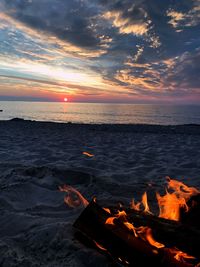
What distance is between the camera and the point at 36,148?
9.85 m

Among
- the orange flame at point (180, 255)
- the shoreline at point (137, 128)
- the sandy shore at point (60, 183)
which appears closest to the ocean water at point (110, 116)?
the shoreline at point (137, 128)

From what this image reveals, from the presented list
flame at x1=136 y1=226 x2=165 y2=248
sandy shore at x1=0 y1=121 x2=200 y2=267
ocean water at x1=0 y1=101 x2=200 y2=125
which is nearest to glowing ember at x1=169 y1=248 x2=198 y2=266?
flame at x1=136 y1=226 x2=165 y2=248

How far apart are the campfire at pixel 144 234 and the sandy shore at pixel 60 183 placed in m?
0.24

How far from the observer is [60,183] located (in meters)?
5.86

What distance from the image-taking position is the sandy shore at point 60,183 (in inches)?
125

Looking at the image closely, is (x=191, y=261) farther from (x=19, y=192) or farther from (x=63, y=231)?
(x=19, y=192)

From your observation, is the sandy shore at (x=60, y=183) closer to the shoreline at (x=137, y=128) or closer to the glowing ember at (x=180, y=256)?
the glowing ember at (x=180, y=256)

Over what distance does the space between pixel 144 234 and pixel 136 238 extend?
15cm

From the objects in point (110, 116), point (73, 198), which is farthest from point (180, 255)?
point (110, 116)

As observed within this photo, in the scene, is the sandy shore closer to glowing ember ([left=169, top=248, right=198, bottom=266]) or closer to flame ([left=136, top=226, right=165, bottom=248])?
flame ([left=136, top=226, right=165, bottom=248])

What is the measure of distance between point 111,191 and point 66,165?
90.6 inches

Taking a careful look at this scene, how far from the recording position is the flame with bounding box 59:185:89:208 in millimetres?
4770

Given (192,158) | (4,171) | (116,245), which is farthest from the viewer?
(192,158)

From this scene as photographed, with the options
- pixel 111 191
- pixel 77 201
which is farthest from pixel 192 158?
pixel 77 201
